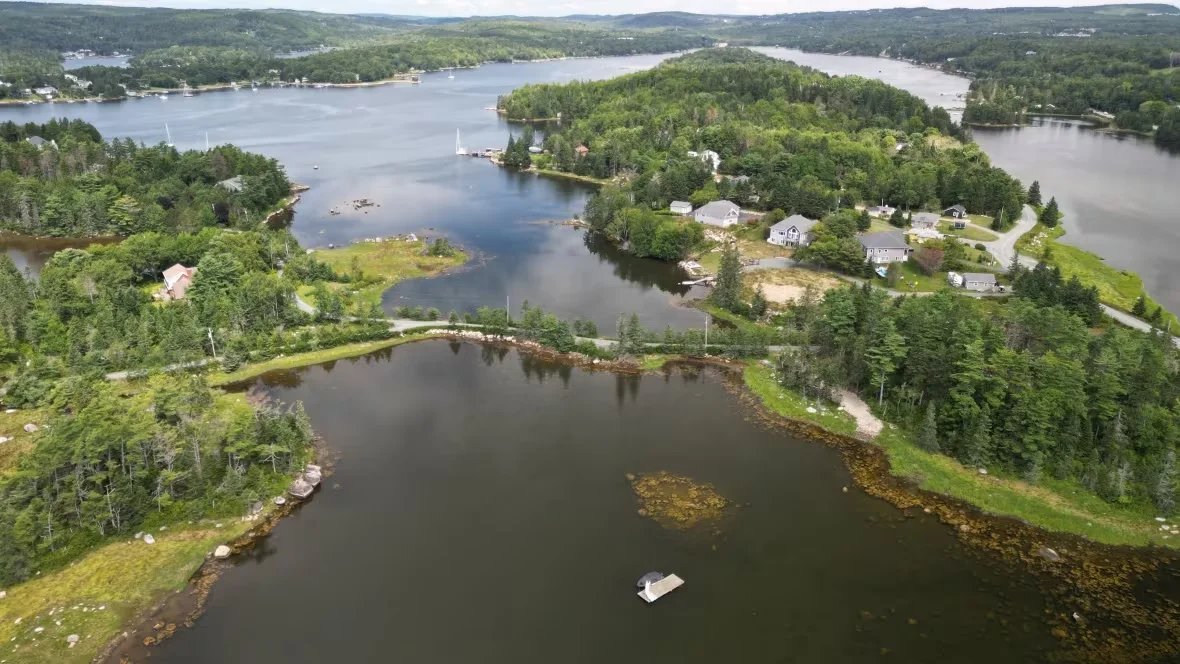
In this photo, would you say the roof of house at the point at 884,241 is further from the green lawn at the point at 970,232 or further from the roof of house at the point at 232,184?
the roof of house at the point at 232,184

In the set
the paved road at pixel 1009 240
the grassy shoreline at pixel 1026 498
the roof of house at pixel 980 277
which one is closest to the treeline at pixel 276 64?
the paved road at pixel 1009 240

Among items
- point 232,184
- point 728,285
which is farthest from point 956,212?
point 232,184

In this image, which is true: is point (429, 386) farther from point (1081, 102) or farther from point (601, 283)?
point (1081, 102)

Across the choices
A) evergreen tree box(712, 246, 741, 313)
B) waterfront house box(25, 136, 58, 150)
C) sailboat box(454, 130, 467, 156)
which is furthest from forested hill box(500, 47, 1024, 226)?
waterfront house box(25, 136, 58, 150)

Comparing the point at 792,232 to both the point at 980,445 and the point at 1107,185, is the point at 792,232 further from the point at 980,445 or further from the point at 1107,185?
the point at 1107,185

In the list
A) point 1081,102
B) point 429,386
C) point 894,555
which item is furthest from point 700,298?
point 1081,102
